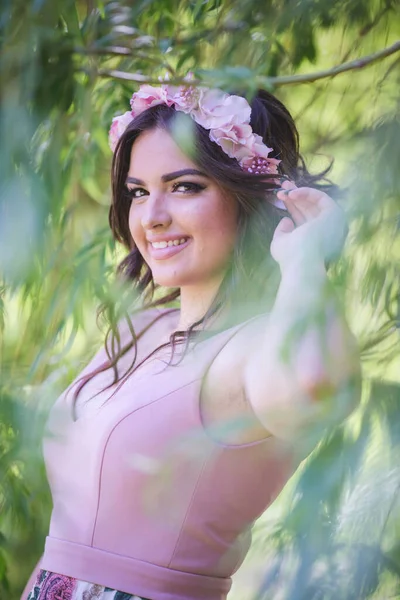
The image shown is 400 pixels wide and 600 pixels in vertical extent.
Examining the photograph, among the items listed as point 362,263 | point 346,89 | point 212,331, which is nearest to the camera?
point 362,263

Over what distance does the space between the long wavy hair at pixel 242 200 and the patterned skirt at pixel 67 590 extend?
0.92 feet

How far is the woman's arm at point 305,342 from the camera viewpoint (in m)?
1.05

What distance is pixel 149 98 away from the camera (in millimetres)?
1443

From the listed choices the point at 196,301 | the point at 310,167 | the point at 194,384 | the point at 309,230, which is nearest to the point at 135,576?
the point at 194,384

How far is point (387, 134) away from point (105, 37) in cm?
53

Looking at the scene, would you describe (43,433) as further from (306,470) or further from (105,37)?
(105,37)

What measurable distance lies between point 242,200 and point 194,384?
0.28 m

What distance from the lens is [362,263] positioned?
4.01 feet

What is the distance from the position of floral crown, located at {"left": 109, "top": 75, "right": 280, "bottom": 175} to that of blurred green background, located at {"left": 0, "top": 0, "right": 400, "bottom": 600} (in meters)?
0.05

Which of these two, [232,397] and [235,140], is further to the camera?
[235,140]

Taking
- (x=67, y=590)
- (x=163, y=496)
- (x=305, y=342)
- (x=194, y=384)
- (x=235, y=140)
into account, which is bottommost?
(x=67, y=590)

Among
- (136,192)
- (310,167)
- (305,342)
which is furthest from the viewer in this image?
(310,167)

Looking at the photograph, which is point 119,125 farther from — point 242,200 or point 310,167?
point 310,167

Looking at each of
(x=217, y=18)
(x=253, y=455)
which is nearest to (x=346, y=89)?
(x=217, y=18)
